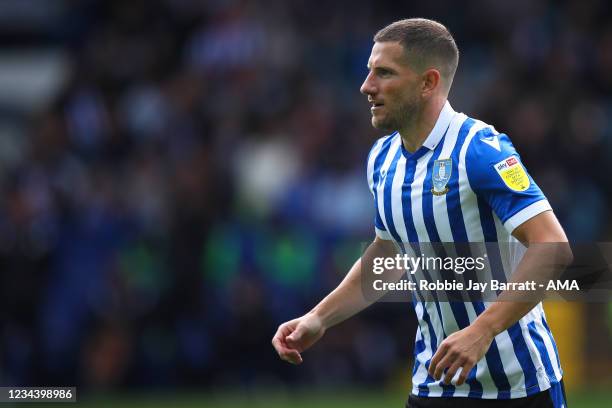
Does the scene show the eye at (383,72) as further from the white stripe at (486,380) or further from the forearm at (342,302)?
the white stripe at (486,380)

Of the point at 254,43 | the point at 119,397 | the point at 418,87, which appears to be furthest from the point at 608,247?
the point at 254,43

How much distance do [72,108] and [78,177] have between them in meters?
0.95

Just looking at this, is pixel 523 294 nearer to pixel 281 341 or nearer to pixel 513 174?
pixel 513 174

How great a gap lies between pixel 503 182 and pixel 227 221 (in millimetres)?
7521

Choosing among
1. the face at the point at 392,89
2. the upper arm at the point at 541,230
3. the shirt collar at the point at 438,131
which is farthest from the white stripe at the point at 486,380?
the face at the point at 392,89

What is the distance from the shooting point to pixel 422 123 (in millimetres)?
5012

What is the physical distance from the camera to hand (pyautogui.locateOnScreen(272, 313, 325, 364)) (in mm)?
5082

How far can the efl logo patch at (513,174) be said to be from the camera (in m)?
4.59

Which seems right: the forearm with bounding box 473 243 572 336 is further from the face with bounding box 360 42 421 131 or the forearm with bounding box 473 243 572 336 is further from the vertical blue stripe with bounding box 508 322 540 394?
the face with bounding box 360 42 421 131

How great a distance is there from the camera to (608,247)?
5.50m

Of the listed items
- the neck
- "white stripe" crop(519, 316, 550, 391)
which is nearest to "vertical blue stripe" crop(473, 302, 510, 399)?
"white stripe" crop(519, 316, 550, 391)

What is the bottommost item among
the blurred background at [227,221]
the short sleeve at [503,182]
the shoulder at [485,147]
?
the blurred background at [227,221]

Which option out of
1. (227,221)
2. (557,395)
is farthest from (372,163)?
(227,221)

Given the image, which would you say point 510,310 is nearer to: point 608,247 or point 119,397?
point 608,247
